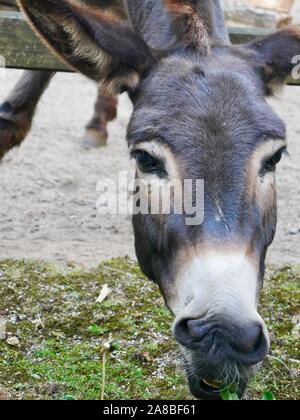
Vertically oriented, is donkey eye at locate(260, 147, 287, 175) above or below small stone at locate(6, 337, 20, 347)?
above

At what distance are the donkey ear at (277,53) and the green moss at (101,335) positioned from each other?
153 cm

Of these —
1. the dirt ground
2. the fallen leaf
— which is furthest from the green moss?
the dirt ground

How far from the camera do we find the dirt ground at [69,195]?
6.65 metres

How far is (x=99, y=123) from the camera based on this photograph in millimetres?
8742

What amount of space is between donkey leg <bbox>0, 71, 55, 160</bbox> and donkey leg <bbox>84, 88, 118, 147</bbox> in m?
2.67

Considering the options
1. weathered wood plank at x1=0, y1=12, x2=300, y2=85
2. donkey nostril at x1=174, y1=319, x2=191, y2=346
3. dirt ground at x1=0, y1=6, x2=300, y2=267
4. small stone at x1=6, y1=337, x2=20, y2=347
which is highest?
weathered wood plank at x1=0, y1=12, x2=300, y2=85

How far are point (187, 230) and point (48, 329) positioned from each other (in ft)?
6.59

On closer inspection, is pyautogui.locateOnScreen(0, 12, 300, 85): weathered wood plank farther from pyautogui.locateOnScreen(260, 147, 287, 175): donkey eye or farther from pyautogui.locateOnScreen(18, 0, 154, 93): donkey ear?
pyautogui.locateOnScreen(260, 147, 287, 175): donkey eye

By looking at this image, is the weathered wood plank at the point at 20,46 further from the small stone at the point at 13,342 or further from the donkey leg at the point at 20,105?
the small stone at the point at 13,342

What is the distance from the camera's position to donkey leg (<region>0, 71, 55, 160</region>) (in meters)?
6.02

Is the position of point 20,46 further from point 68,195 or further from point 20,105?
point 68,195

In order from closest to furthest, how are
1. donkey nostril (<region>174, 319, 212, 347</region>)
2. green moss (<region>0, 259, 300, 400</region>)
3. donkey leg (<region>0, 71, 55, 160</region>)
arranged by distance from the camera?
donkey nostril (<region>174, 319, 212, 347</region>)
green moss (<region>0, 259, 300, 400</region>)
donkey leg (<region>0, 71, 55, 160</region>)

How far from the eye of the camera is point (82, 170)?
8.23 meters

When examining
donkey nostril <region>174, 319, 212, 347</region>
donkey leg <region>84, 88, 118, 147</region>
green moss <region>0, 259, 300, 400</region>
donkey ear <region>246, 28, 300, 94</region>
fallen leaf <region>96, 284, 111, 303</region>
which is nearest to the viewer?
donkey nostril <region>174, 319, 212, 347</region>
